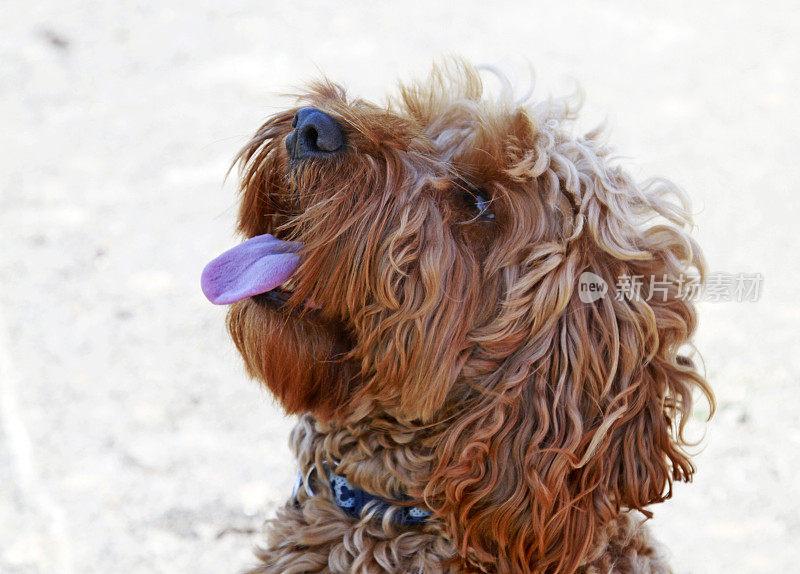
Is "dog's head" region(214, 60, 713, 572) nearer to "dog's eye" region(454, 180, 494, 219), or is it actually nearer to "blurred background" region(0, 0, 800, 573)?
"dog's eye" region(454, 180, 494, 219)

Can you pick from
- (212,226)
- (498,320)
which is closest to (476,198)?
(498,320)

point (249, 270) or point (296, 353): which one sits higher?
point (249, 270)

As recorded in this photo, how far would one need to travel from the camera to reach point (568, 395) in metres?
2.25

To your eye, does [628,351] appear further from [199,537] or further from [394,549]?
[199,537]

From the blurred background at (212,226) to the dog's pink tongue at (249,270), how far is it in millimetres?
957

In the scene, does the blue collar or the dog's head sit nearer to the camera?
the dog's head

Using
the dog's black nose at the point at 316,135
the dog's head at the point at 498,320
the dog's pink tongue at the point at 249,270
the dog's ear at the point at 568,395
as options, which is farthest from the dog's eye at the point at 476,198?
the dog's pink tongue at the point at 249,270

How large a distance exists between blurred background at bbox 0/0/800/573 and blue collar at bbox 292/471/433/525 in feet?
3.93

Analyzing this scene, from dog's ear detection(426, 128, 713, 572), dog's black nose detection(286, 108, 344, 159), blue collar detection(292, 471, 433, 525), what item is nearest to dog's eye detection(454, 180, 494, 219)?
dog's ear detection(426, 128, 713, 572)

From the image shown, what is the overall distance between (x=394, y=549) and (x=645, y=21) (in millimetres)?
6996

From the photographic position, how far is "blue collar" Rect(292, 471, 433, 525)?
2.42 m

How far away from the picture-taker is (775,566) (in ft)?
12.5

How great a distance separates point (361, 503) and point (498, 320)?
0.69m

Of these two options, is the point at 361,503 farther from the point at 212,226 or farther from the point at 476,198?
the point at 212,226
